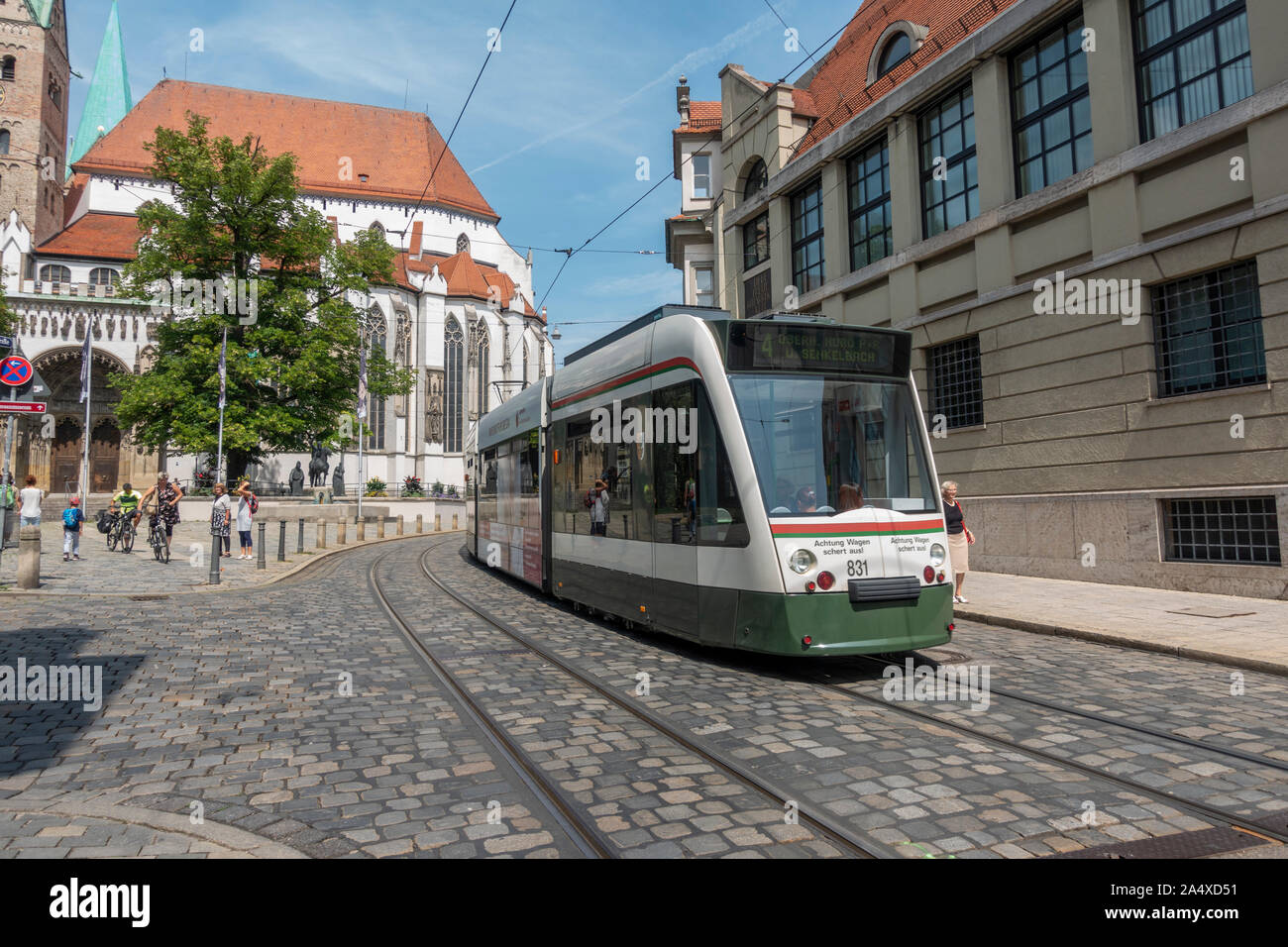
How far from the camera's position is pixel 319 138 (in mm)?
64562

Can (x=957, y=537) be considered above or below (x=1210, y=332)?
below

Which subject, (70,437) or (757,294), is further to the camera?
(70,437)

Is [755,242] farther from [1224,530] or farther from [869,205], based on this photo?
[1224,530]

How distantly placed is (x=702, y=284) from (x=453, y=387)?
35191 millimetres

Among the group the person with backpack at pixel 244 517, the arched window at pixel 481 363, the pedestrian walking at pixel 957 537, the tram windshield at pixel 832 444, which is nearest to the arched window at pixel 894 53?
the pedestrian walking at pixel 957 537

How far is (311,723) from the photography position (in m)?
5.32

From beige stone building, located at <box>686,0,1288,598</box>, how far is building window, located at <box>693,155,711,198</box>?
28.5 ft

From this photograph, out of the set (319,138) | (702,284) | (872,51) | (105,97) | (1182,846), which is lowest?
(1182,846)

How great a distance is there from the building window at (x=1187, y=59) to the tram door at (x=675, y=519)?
9.48 m

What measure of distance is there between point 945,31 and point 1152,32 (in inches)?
206

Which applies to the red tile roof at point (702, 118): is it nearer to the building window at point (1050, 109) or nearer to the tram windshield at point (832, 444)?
the building window at point (1050, 109)

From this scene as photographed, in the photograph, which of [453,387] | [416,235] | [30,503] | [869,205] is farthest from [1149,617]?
[416,235]

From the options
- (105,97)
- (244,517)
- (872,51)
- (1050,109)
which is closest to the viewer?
(1050,109)
